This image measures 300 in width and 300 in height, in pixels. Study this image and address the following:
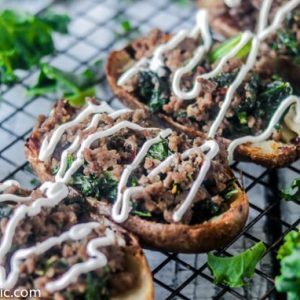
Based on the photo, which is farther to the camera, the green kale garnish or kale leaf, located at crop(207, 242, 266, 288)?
the green kale garnish

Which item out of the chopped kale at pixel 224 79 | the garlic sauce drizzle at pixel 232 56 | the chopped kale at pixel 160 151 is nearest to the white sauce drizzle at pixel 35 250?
the chopped kale at pixel 160 151

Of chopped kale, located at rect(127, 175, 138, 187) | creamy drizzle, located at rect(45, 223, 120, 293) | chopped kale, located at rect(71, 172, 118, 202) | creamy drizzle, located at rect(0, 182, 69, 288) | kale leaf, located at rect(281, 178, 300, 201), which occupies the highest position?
creamy drizzle, located at rect(0, 182, 69, 288)

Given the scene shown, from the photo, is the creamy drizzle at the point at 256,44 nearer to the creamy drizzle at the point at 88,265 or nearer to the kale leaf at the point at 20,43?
the creamy drizzle at the point at 88,265

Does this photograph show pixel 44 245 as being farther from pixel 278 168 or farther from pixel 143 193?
pixel 278 168

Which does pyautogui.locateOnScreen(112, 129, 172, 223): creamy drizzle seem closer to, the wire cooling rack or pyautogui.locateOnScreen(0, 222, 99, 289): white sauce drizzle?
pyautogui.locateOnScreen(0, 222, 99, 289): white sauce drizzle

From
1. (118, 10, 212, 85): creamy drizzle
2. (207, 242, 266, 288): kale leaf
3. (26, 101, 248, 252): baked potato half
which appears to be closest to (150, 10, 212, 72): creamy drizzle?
(118, 10, 212, 85): creamy drizzle

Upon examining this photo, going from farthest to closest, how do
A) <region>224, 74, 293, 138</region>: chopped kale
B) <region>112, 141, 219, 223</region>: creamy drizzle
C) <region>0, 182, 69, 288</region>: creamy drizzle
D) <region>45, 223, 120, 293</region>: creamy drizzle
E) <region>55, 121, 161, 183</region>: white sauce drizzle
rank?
<region>224, 74, 293, 138</region>: chopped kale → <region>55, 121, 161, 183</region>: white sauce drizzle → <region>112, 141, 219, 223</region>: creamy drizzle → <region>0, 182, 69, 288</region>: creamy drizzle → <region>45, 223, 120, 293</region>: creamy drizzle

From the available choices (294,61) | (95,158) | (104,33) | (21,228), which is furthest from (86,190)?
(104,33)
